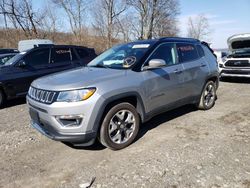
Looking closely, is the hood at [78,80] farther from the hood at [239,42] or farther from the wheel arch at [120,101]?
the hood at [239,42]

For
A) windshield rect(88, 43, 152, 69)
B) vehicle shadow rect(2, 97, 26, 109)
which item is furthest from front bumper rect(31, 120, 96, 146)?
vehicle shadow rect(2, 97, 26, 109)

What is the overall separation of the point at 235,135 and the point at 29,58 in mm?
5959

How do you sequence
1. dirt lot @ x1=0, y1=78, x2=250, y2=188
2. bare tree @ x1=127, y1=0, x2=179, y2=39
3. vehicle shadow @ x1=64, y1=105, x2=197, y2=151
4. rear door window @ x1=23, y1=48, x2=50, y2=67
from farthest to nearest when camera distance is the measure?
bare tree @ x1=127, y1=0, x2=179, y2=39 < rear door window @ x1=23, y1=48, x2=50, y2=67 < vehicle shadow @ x1=64, y1=105, x2=197, y2=151 < dirt lot @ x1=0, y1=78, x2=250, y2=188

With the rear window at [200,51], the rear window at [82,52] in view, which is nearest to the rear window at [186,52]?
the rear window at [200,51]

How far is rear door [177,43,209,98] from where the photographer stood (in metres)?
5.25

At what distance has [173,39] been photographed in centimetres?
528

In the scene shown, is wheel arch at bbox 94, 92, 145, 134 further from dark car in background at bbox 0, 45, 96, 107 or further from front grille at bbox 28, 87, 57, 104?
dark car in background at bbox 0, 45, 96, 107

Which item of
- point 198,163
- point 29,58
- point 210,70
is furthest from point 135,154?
point 29,58

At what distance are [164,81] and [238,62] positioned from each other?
5736mm

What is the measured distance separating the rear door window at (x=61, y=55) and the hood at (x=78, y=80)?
410cm

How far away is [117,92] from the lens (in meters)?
3.90

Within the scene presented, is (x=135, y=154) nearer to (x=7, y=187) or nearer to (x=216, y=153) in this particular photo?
(x=216, y=153)

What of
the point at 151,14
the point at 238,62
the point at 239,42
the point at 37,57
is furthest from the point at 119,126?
the point at 151,14

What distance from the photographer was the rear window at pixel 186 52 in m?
5.29
